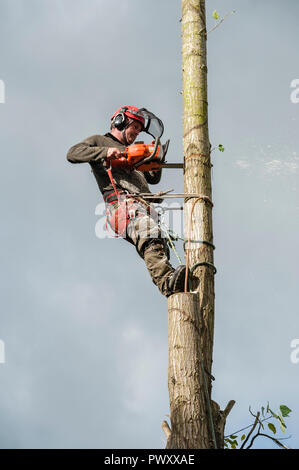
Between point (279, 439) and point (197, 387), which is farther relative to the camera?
point (279, 439)

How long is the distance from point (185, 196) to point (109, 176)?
0.97 metres

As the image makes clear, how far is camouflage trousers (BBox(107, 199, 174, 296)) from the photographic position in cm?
492

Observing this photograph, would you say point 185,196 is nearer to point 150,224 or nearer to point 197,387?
point 150,224

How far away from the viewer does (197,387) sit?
13.3 feet

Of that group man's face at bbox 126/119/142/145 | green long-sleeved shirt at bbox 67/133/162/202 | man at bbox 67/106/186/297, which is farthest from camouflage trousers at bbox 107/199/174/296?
man's face at bbox 126/119/142/145

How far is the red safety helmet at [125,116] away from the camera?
19.5 ft

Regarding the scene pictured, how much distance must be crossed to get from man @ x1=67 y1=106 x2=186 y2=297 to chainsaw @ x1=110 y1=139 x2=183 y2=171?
8cm

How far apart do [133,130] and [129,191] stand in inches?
27.4

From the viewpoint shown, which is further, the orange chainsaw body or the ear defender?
the ear defender

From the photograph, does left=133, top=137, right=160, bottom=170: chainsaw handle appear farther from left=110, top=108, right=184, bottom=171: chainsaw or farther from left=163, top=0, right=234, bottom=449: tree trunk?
left=163, top=0, right=234, bottom=449: tree trunk

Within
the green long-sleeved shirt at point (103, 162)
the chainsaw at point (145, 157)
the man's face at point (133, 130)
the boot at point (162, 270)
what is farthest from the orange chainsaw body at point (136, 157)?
the boot at point (162, 270)

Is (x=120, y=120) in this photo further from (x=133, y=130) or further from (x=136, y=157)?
(x=136, y=157)
